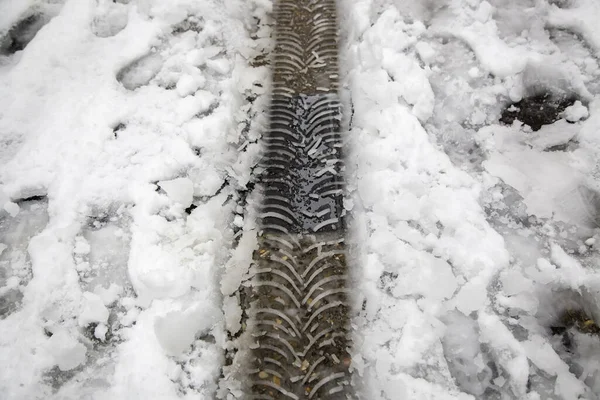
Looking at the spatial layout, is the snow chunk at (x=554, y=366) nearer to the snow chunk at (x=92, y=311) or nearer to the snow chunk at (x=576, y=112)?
the snow chunk at (x=576, y=112)

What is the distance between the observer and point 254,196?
2.24 meters

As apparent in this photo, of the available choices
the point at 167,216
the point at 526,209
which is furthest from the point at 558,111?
the point at 167,216

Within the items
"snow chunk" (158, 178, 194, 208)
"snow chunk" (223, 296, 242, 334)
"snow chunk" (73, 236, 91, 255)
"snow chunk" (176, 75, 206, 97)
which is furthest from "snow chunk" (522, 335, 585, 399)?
"snow chunk" (176, 75, 206, 97)

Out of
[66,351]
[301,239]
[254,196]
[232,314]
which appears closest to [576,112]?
[301,239]

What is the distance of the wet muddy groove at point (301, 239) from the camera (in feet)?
5.84

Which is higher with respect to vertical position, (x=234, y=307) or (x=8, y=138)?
(x=8, y=138)

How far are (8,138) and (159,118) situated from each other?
2.51 feet

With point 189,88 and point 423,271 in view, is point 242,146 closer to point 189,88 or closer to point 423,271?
point 189,88

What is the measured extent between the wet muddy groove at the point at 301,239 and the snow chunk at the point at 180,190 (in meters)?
0.38

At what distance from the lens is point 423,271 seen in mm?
1827

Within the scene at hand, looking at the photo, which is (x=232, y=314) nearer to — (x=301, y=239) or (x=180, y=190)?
(x=301, y=239)

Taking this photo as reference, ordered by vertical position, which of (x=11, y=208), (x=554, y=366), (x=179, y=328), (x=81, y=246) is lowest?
(x=554, y=366)

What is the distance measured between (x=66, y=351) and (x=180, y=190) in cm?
81

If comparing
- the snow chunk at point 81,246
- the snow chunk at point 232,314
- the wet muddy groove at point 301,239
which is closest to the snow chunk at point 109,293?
the snow chunk at point 81,246
